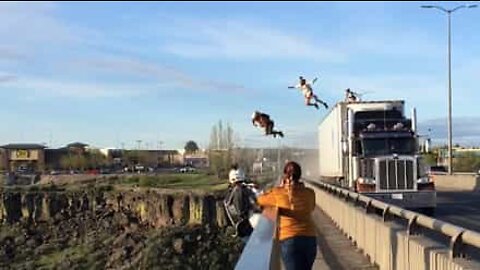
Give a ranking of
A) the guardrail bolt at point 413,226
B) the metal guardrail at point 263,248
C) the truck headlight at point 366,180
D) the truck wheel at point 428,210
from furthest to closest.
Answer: the truck headlight at point 366,180, the truck wheel at point 428,210, the guardrail bolt at point 413,226, the metal guardrail at point 263,248

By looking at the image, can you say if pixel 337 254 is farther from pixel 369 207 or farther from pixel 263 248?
pixel 263 248

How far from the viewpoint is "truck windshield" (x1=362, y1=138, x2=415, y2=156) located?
31.4 metres

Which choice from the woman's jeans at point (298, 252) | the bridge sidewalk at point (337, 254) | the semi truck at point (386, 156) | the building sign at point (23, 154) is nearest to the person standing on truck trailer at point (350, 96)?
the semi truck at point (386, 156)

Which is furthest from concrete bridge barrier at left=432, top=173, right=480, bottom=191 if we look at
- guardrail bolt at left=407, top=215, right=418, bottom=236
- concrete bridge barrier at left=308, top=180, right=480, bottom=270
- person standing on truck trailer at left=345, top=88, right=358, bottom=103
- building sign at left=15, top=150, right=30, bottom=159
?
building sign at left=15, top=150, right=30, bottom=159

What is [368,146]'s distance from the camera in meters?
31.6

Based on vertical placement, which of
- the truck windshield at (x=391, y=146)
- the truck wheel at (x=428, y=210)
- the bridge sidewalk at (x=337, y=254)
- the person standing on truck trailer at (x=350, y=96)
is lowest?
the bridge sidewalk at (x=337, y=254)

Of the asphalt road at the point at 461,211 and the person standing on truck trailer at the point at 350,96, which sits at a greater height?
the person standing on truck trailer at the point at 350,96

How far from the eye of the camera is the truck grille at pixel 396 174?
3114 centimetres

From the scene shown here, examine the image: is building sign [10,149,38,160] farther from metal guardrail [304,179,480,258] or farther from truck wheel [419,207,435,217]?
metal guardrail [304,179,480,258]

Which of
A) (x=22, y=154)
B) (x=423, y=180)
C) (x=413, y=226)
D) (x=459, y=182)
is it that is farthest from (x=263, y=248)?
(x=22, y=154)

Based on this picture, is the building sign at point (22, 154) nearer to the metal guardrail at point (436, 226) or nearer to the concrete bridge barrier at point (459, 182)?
the concrete bridge barrier at point (459, 182)

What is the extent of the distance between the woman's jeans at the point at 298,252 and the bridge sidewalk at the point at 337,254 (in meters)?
5.47

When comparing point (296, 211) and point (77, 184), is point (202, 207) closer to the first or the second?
point (77, 184)

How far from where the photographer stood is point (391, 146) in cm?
3144
